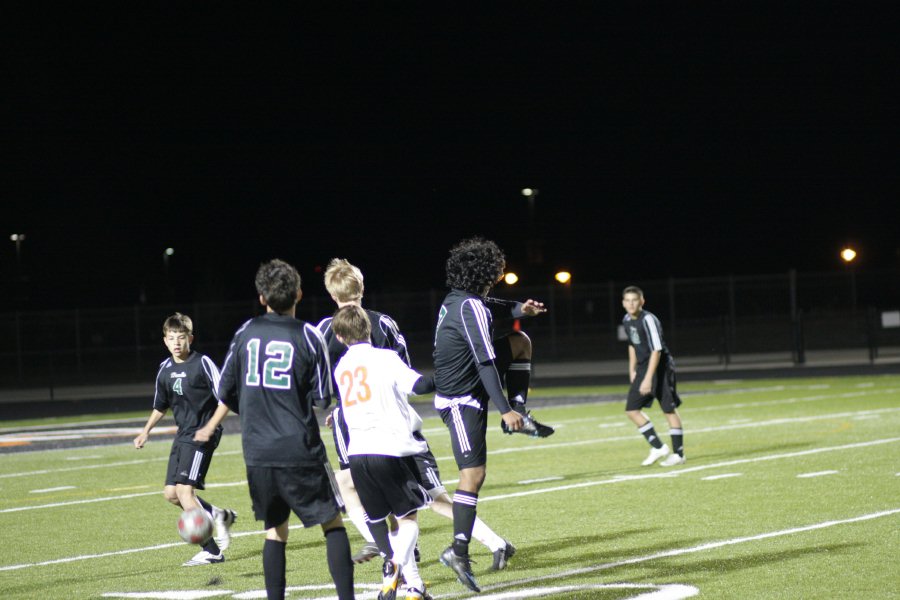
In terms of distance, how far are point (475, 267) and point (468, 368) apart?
24.6 inches

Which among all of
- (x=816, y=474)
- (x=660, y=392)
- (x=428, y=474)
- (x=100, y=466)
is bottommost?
(x=100, y=466)

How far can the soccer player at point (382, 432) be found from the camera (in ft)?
22.9

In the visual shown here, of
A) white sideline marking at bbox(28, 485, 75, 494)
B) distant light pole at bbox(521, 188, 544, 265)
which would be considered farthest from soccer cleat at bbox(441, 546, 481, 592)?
distant light pole at bbox(521, 188, 544, 265)

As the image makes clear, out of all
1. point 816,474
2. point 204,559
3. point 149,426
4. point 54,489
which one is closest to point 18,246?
point 54,489

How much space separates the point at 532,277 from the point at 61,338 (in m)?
28.8

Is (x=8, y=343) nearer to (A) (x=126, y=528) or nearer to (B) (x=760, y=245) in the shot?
(A) (x=126, y=528)

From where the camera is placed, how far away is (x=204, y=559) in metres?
8.81

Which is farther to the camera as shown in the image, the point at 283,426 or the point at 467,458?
the point at 467,458

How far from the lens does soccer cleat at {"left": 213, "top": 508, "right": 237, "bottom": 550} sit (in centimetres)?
896

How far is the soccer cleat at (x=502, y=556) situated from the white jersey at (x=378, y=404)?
4.43 ft

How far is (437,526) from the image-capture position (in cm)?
1041

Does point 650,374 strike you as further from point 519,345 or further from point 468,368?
point 468,368

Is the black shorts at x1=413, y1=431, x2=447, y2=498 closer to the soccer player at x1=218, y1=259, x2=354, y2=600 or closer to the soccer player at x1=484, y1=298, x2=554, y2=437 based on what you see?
the soccer player at x1=484, y1=298, x2=554, y2=437

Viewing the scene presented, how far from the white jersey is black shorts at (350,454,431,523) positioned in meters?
0.06
